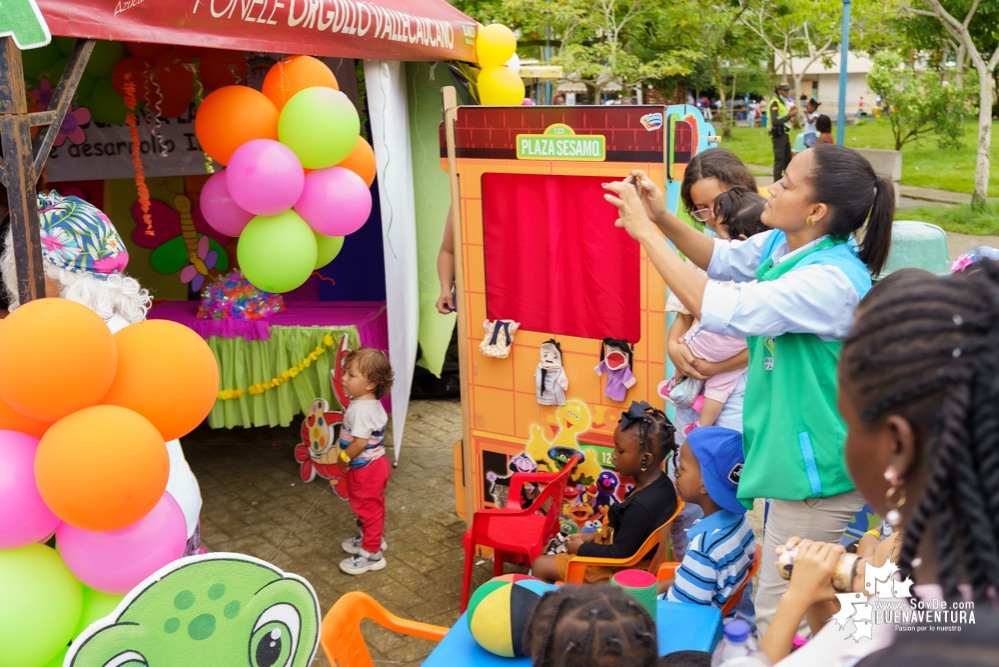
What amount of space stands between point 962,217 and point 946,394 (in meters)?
12.8

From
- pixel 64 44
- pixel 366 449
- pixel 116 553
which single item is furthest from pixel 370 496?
pixel 64 44

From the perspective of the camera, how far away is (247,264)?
383cm

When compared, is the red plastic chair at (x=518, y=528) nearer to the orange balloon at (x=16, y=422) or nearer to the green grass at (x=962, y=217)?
the orange balloon at (x=16, y=422)

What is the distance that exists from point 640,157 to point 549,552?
1712 mm

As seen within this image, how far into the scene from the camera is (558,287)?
3.83 m

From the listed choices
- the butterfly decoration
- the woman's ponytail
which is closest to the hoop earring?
the woman's ponytail

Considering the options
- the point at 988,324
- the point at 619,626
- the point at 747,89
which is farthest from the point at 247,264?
the point at 747,89

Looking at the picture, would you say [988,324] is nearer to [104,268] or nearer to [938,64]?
[104,268]

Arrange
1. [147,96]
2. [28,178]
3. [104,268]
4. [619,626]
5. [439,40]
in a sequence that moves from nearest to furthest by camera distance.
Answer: [619,626]
[28,178]
[104,268]
[147,96]
[439,40]

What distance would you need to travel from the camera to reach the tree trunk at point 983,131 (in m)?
11.5

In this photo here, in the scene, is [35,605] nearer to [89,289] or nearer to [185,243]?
[89,289]

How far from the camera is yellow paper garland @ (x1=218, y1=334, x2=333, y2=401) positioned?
16.9ft

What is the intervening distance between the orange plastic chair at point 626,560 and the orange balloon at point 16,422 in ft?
6.02

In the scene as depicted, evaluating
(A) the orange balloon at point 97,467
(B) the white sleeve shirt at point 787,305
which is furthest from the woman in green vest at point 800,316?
(A) the orange balloon at point 97,467
